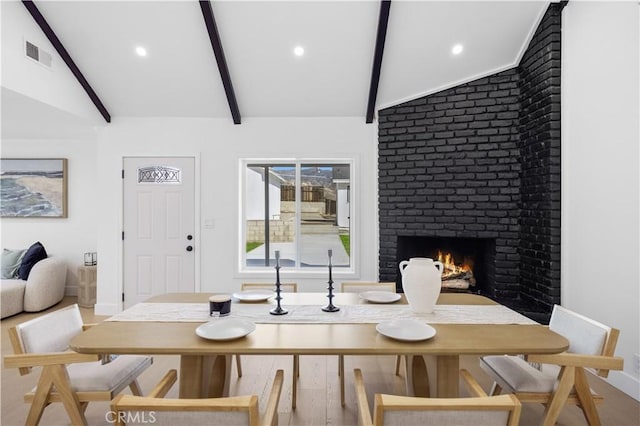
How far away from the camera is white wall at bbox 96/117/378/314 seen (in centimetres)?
406

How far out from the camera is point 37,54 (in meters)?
3.08

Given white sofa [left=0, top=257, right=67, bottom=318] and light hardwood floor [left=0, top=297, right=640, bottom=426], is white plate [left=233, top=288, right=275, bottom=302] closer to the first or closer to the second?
light hardwood floor [left=0, top=297, right=640, bottom=426]

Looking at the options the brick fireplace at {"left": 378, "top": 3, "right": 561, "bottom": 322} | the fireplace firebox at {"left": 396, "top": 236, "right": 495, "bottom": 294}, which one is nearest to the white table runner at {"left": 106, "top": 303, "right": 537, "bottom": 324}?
the brick fireplace at {"left": 378, "top": 3, "right": 561, "bottom": 322}

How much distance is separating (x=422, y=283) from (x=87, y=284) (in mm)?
4369

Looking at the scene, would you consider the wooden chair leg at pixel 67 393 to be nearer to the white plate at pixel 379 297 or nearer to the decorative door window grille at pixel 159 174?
the white plate at pixel 379 297

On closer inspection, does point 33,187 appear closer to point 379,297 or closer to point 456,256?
point 379,297

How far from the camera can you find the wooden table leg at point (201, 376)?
5.33ft

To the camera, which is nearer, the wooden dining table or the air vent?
the wooden dining table

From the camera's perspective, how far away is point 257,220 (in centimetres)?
425

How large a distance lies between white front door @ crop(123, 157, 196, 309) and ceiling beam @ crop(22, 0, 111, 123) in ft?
2.09

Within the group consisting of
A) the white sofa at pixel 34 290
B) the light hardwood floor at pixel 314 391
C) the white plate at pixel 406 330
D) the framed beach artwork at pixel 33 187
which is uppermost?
the framed beach artwork at pixel 33 187

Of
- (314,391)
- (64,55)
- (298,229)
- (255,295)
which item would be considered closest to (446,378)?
(314,391)

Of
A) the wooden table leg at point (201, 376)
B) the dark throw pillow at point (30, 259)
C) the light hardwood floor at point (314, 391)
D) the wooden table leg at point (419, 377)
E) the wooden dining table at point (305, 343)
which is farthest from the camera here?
the dark throw pillow at point (30, 259)

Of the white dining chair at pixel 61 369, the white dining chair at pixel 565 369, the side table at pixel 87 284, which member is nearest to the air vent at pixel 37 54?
the side table at pixel 87 284
